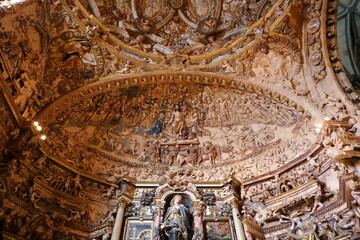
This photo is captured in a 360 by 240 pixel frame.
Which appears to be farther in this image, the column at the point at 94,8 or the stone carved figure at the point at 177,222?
the column at the point at 94,8

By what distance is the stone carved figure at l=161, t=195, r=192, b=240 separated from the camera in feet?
19.0

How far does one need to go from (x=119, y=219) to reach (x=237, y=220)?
303 centimetres

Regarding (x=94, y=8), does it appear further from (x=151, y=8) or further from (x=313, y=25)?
(x=313, y=25)

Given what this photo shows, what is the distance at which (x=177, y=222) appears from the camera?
6000 millimetres

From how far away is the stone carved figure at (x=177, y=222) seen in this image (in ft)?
19.0

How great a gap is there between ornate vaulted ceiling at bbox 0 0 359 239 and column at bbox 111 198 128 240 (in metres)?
0.25

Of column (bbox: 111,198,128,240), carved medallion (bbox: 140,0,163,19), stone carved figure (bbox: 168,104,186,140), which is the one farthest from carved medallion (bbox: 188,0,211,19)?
column (bbox: 111,198,128,240)

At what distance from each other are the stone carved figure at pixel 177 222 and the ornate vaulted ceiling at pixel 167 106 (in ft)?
2.87

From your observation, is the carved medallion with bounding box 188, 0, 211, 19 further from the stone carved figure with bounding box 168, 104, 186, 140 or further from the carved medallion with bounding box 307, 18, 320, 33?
the stone carved figure with bounding box 168, 104, 186, 140

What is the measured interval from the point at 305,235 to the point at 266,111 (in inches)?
161

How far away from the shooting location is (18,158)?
18.7 feet

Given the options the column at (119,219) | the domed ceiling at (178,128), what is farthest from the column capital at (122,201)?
the domed ceiling at (178,128)

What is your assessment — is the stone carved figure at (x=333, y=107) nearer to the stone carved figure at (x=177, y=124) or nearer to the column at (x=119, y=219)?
the stone carved figure at (x=177, y=124)

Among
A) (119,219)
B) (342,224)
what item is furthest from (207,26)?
(342,224)
